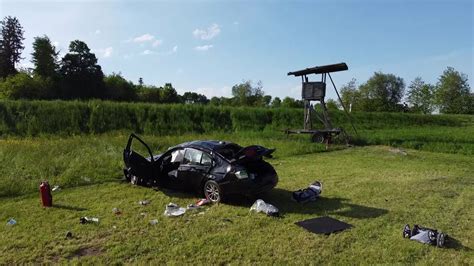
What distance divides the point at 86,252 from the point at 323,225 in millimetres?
4095

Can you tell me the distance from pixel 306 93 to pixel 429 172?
987 cm

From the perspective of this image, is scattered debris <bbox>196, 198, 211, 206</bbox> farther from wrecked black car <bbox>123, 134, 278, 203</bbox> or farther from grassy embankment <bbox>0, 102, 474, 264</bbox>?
grassy embankment <bbox>0, 102, 474, 264</bbox>

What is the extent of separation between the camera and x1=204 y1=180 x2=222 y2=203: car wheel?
8688 mm

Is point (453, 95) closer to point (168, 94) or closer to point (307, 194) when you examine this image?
point (168, 94)

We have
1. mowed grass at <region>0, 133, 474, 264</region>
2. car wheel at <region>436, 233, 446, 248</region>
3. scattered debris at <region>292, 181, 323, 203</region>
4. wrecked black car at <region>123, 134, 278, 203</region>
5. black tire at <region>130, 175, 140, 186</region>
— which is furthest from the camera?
black tire at <region>130, 175, 140, 186</region>

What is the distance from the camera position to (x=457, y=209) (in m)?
8.34

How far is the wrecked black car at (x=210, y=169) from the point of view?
8.51 metres

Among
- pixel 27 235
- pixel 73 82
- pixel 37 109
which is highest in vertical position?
pixel 73 82

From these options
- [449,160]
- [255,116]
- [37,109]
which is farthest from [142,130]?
[449,160]

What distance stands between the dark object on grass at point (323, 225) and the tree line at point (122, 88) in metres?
36.0

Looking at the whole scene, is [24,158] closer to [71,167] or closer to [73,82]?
[71,167]

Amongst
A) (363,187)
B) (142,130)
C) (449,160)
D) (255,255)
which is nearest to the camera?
(255,255)

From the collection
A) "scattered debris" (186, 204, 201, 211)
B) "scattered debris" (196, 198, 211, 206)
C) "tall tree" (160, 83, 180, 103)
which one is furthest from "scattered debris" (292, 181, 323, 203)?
"tall tree" (160, 83, 180, 103)

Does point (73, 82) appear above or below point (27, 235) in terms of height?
above
